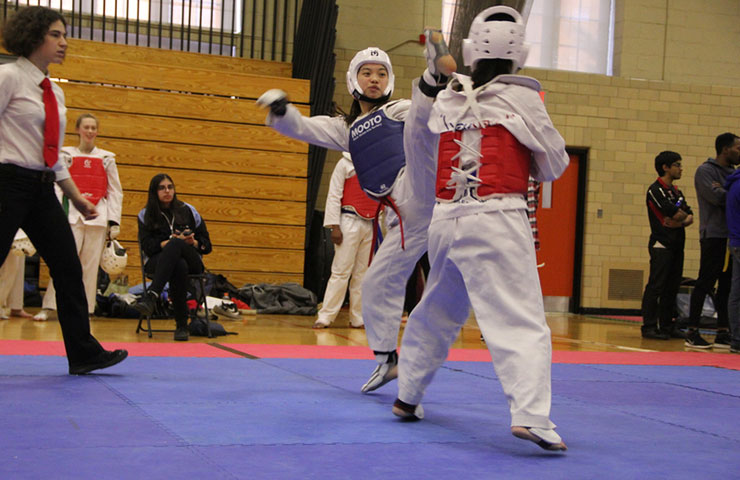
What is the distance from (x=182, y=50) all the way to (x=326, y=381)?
766 centimetres

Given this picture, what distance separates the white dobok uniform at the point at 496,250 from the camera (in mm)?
2805

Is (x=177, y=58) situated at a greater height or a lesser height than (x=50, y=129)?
greater

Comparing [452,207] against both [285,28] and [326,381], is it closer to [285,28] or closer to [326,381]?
[326,381]

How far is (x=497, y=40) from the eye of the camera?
9.86 ft

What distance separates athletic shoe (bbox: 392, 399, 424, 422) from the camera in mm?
3270

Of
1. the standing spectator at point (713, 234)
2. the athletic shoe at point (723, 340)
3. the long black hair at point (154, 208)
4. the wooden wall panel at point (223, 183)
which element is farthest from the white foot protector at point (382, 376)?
the wooden wall panel at point (223, 183)

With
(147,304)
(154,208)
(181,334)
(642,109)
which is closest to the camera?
(147,304)

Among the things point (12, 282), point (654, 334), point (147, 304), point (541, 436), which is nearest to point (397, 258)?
point (541, 436)

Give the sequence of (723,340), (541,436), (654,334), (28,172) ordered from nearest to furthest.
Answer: (541,436) < (28,172) < (723,340) < (654,334)

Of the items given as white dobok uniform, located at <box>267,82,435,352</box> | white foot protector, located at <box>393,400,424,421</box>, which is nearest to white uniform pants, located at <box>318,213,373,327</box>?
white dobok uniform, located at <box>267,82,435,352</box>

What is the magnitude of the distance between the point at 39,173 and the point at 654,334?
6.42m

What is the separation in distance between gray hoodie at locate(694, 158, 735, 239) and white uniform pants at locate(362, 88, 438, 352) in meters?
4.33

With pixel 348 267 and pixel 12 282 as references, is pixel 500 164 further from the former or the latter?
pixel 12 282

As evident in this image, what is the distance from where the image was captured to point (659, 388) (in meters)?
4.61
